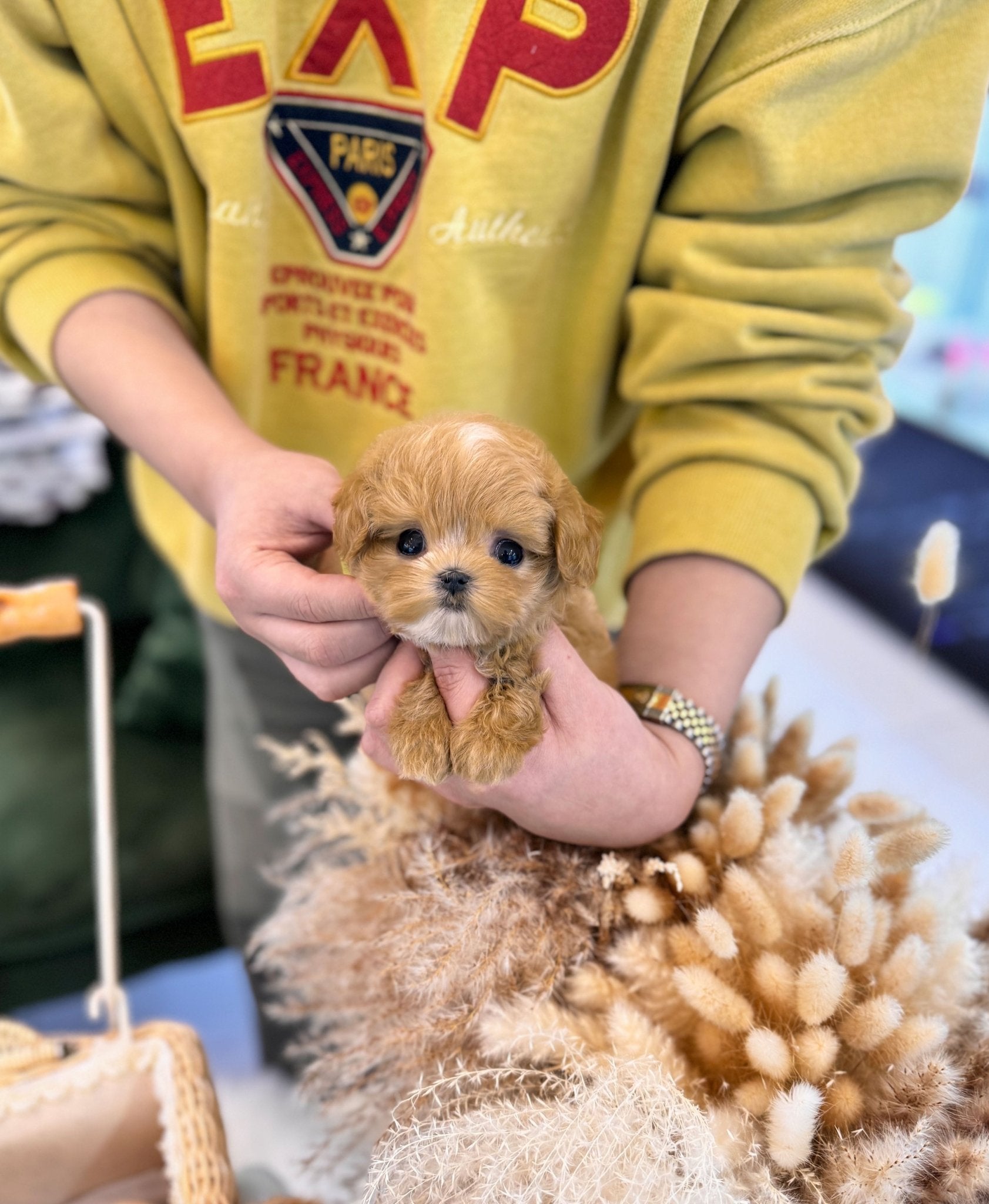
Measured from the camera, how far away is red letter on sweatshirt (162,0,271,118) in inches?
26.1

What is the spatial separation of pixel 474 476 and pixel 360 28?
17.1 inches

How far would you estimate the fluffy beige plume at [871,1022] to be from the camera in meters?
0.48

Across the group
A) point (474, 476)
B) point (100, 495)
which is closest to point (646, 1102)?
point (474, 476)

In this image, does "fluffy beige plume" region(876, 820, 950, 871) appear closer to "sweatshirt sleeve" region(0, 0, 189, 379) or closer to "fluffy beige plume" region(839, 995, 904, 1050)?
"fluffy beige plume" region(839, 995, 904, 1050)

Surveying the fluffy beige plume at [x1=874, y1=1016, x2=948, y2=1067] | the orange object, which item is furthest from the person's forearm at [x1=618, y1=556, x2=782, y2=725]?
the orange object

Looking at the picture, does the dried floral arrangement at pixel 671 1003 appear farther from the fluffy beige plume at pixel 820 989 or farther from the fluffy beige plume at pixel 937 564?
the fluffy beige plume at pixel 937 564

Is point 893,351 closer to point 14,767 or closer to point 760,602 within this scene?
point 760,602

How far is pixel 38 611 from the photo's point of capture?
0.75m

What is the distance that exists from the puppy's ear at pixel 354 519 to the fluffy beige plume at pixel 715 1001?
28 cm

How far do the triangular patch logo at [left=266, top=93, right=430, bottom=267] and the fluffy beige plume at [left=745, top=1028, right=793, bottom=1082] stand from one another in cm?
58

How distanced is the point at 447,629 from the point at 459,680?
4 centimetres

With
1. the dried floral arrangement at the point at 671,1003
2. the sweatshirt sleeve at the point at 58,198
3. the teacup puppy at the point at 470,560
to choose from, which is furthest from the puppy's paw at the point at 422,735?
the sweatshirt sleeve at the point at 58,198

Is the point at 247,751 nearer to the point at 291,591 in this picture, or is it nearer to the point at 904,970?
the point at 291,591

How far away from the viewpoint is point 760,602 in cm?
66
